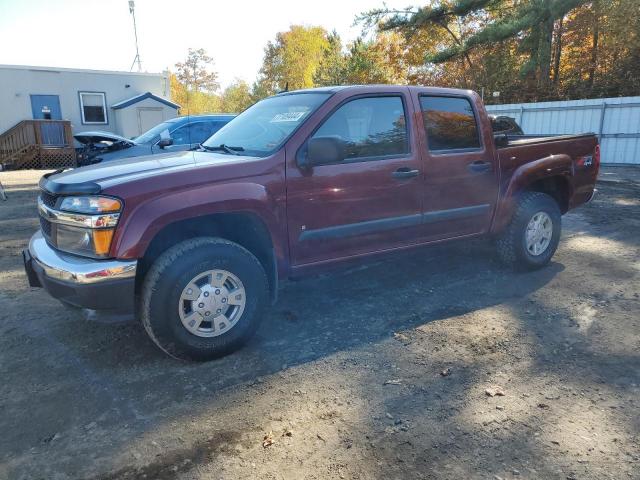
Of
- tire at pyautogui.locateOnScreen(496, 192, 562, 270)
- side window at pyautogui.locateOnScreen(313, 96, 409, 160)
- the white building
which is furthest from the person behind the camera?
the white building

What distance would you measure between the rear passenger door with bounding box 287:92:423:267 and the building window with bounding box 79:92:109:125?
68.0ft

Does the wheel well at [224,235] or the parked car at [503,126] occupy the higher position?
the parked car at [503,126]

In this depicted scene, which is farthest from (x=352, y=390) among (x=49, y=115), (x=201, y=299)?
(x=49, y=115)

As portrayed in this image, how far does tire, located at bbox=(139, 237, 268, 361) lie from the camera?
9.89 feet

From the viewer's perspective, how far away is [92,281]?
284 centimetres

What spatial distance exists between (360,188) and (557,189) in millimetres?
2795

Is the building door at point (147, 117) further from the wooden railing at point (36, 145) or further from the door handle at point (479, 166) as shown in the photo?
the door handle at point (479, 166)

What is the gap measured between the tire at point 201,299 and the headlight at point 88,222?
36 centimetres

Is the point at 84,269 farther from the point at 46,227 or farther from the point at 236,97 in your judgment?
the point at 236,97

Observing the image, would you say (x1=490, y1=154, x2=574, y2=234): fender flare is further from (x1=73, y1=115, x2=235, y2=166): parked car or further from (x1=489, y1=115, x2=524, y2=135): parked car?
(x1=73, y1=115, x2=235, y2=166): parked car

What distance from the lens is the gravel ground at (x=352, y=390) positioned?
7.49 feet

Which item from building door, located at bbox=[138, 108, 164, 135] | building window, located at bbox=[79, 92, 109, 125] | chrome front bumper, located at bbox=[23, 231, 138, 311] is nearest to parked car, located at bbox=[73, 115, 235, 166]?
chrome front bumper, located at bbox=[23, 231, 138, 311]

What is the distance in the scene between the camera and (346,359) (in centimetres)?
326

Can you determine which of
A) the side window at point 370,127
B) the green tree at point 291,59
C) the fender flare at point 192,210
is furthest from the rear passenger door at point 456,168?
the green tree at point 291,59
